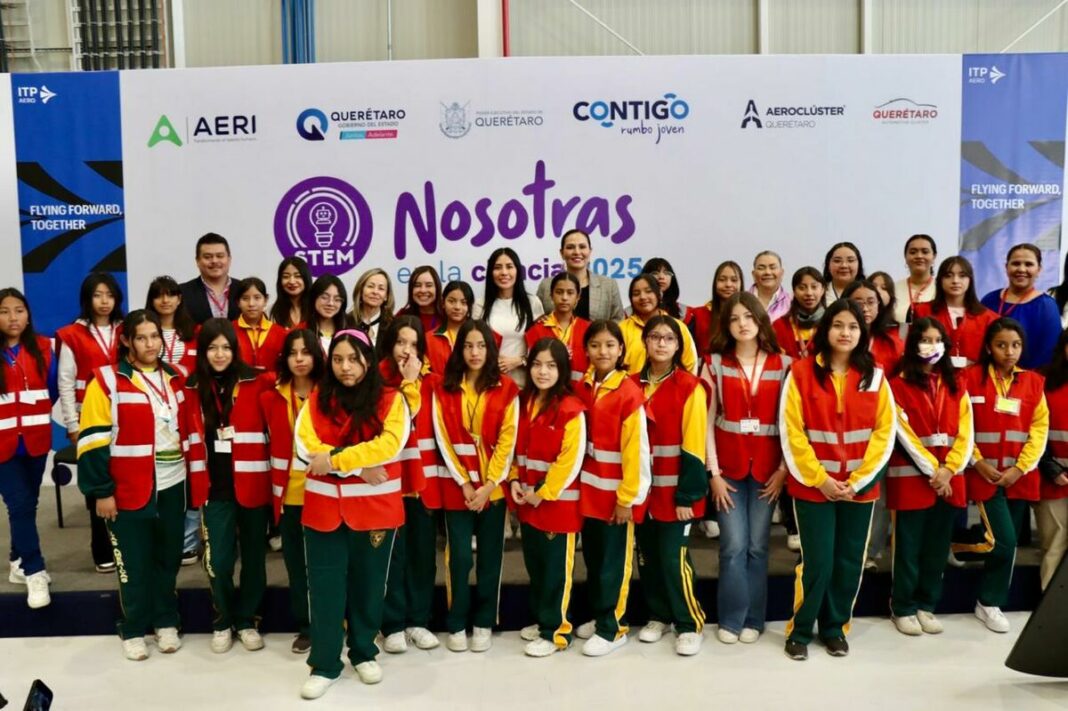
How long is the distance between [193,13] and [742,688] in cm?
691

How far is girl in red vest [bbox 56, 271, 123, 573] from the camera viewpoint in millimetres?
3676

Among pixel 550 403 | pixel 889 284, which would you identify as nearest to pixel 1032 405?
pixel 889 284

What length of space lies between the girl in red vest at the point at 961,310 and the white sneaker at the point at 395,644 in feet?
8.67

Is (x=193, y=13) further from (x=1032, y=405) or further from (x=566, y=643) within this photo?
(x=1032, y=405)

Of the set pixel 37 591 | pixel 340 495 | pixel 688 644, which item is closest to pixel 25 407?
pixel 37 591

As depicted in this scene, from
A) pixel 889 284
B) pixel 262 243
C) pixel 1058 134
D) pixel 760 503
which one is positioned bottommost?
pixel 760 503

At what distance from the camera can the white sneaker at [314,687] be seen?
117 inches

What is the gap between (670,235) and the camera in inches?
213

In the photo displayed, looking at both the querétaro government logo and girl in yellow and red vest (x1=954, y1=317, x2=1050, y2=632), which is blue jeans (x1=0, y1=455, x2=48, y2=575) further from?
girl in yellow and red vest (x1=954, y1=317, x2=1050, y2=632)

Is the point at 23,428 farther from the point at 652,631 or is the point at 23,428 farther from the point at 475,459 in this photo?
the point at 652,631

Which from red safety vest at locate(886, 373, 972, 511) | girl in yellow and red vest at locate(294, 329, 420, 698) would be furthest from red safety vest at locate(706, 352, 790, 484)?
girl in yellow and red vest at locate(294, 329, 420, 698)

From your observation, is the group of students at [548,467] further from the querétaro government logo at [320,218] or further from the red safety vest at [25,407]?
the querétaro government logo at [320,218]

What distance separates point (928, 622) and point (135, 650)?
3184 mm

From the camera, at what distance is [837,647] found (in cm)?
327
